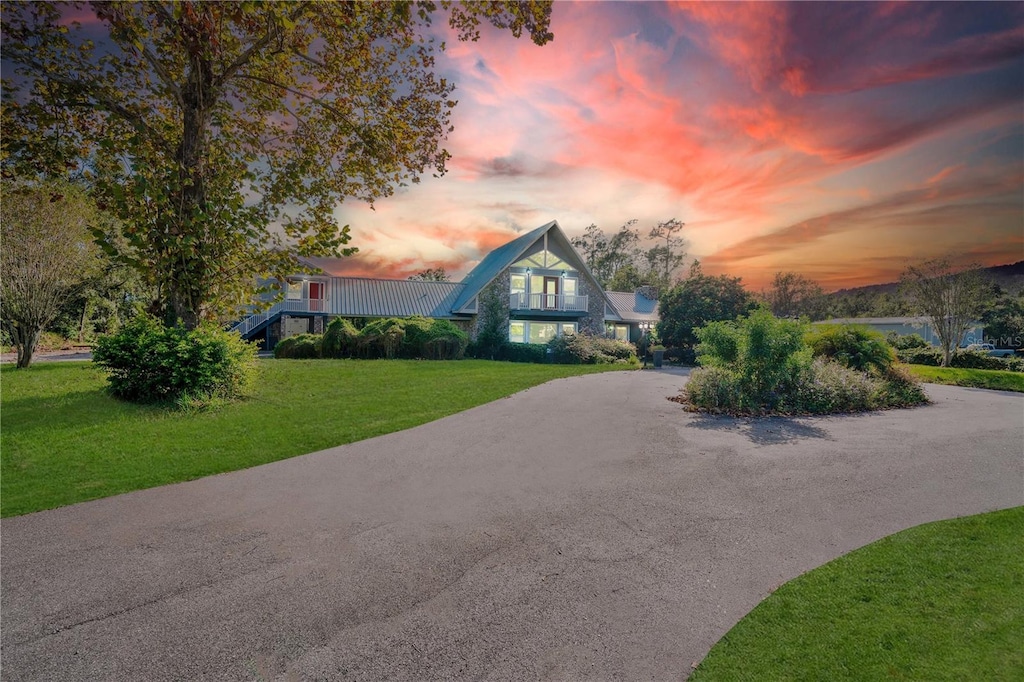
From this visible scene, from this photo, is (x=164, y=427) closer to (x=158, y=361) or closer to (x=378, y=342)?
(x=158, y=361)

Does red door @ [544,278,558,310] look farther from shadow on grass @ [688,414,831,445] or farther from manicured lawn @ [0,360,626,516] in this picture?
shadow on grass @ [688,414,831,445]

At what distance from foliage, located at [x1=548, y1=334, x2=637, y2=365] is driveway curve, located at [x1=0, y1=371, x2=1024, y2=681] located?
51.3 ft

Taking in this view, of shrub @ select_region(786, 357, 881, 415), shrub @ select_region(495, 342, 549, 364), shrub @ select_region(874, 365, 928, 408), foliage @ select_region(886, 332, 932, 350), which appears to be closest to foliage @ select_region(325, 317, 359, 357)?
shrub @ select_region(495, 342, 549, 364)

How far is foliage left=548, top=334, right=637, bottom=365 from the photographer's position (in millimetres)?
22703

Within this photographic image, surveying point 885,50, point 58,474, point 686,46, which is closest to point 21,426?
point 58,474

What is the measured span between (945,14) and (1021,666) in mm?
11601

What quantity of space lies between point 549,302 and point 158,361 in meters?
21.8

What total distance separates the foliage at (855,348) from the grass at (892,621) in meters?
9.13

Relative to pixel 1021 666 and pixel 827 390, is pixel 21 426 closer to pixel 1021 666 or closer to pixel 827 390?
pixel 1021 666

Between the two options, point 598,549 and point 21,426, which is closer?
point 598,549

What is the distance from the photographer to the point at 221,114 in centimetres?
923

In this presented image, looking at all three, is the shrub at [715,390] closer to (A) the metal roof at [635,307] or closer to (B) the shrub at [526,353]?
(B) the shrub at [526,353]

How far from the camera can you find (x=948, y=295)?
22.4m

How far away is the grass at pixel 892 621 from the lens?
2.50 meters
